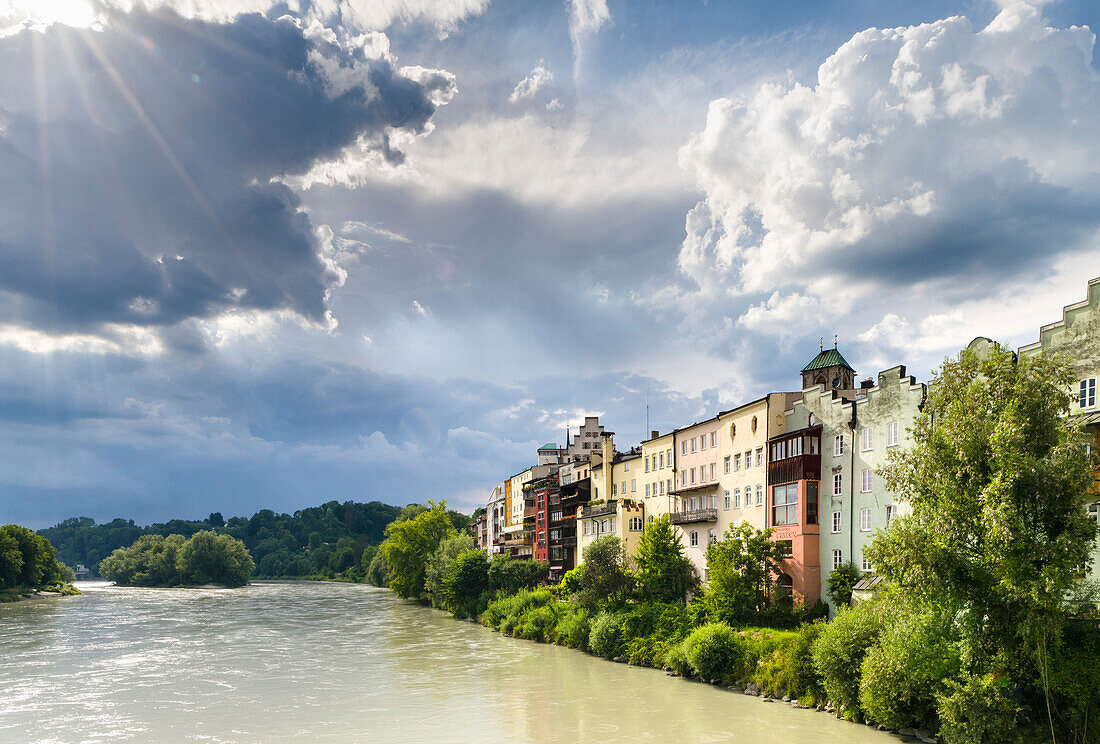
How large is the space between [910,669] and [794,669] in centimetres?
933

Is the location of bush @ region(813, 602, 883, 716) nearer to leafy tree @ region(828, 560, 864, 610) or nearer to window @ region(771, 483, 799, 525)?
leafy tree @ region(828, 560, 864, 610)

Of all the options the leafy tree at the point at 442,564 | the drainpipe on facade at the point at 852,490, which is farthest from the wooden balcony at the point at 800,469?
the leafy tree at the point at 442,564

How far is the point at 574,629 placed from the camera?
60719 millimetres

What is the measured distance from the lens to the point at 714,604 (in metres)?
49.0

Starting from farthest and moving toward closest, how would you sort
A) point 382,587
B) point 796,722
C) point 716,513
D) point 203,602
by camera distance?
point 382,587 → point 203,602 → point 716,513 → point 796,722

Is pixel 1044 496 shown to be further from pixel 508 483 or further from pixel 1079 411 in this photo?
pixel 508 483

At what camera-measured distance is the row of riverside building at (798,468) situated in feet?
130

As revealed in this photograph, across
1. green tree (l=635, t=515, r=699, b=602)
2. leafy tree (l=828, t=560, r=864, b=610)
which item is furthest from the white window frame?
green tree (l=635, t=515, r=699, b=602)

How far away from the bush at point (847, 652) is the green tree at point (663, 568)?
21123mm

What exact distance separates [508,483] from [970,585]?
90.6m

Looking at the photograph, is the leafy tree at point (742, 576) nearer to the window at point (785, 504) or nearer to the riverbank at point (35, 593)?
the window at point (785, 504)

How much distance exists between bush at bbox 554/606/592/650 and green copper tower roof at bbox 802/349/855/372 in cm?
2620

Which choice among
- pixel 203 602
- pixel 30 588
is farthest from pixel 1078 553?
pixel 30 588

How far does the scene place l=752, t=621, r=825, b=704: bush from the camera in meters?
38.8
